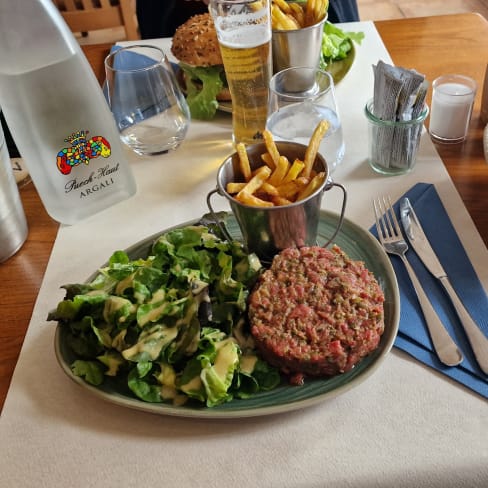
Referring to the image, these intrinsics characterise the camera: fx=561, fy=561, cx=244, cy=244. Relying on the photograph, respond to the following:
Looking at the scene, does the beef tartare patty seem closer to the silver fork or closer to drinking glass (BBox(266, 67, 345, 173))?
the silver fork

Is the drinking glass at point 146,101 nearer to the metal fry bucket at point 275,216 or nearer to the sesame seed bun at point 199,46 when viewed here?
the sesame seed bun at point 199,46

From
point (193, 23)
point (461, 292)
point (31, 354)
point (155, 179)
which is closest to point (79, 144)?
point (155, 179)

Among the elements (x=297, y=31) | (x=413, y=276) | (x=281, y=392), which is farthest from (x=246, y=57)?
(x=281, y=392)

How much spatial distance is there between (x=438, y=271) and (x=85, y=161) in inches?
26.2

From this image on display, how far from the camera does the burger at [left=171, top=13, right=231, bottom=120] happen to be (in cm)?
128

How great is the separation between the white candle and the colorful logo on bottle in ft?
2.23

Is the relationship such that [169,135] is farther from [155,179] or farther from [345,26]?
[345,26]

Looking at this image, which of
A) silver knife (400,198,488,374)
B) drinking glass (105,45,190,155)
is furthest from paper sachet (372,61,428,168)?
drinking glass (105,45,190,155)

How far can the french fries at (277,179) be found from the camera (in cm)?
90

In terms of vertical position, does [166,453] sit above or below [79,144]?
below

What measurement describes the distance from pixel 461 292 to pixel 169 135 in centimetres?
72

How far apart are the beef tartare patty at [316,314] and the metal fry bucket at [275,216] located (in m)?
0.07

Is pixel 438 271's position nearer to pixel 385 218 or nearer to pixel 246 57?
pixel 385 218

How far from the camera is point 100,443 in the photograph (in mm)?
750
